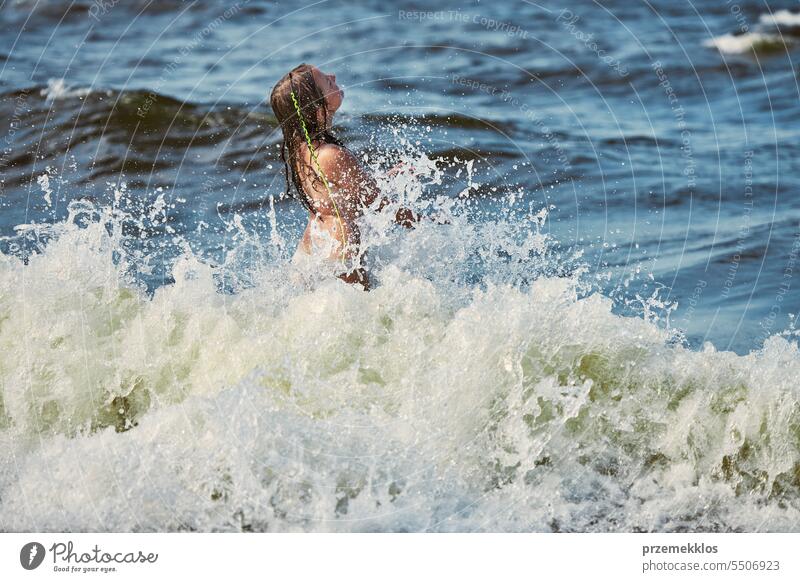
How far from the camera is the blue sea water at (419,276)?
2.40m

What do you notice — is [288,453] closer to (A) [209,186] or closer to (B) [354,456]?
(B) [354,456]

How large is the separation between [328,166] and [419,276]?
17.8 inches

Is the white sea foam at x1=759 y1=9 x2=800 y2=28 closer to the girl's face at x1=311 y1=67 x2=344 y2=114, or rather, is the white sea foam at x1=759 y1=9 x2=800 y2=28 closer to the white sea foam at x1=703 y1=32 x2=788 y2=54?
the white sea foam at x1=703 y1=32 x2=788 y2=54

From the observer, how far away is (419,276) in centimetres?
299

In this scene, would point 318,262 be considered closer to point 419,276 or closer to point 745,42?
point 419,276

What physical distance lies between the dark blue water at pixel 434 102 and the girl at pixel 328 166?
0.98 metres

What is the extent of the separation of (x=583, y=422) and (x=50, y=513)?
1.42m
